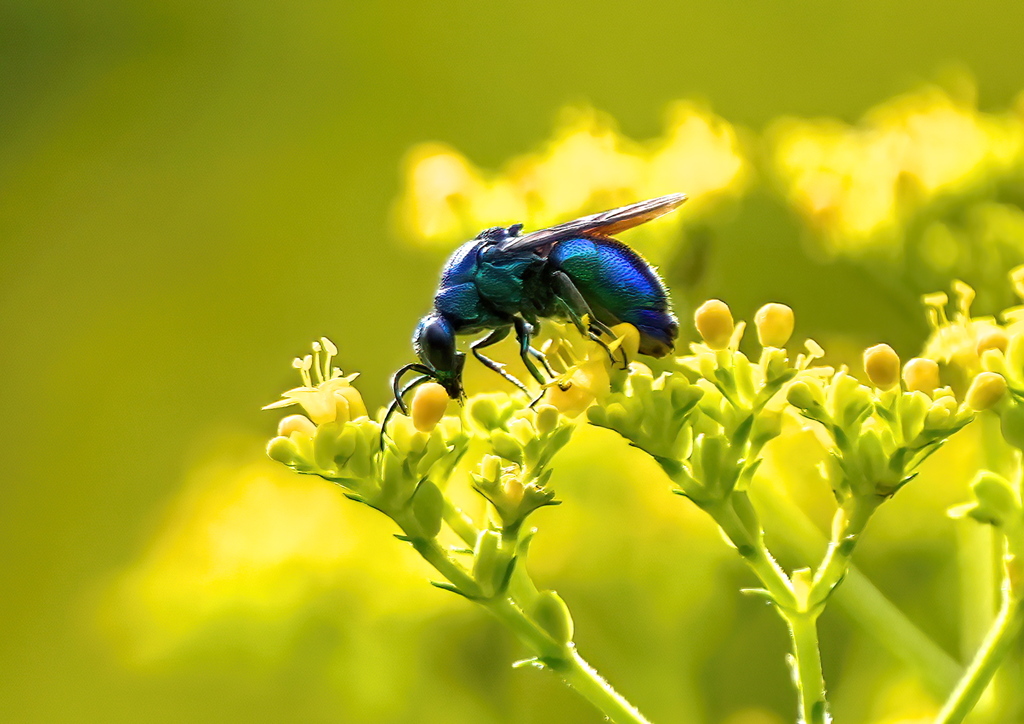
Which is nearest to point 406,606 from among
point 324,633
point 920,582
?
point 324,633

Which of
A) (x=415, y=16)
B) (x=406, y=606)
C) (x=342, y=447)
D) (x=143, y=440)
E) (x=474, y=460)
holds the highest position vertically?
(x=415, y=16)

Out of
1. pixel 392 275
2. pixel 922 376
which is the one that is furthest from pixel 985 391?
pixel 392 275

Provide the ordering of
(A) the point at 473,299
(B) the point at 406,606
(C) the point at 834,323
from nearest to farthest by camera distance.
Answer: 1. (A) the point at 473,299
2. (B) the point at 406,606
3. (C) the point at 834,323

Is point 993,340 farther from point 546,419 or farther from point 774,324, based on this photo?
point 546,419

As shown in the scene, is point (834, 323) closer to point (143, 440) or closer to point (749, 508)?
point (749, 508)

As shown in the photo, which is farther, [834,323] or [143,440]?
[143,440]

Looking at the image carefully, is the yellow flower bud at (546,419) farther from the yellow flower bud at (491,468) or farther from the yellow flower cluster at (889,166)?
the yellow flower cluster at (889,166)
